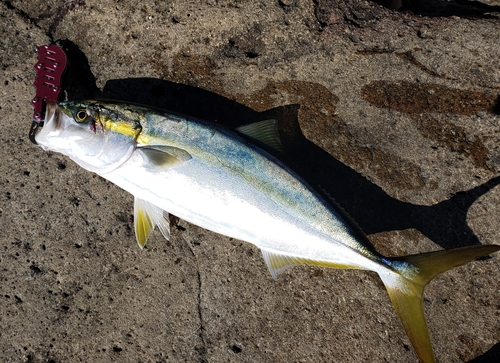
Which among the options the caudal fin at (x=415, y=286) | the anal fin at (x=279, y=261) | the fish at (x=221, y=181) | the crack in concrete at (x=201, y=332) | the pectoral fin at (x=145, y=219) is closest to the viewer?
the caudal fin at (x=415, y=286)

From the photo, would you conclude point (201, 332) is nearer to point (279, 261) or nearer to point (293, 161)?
point (279, 261)

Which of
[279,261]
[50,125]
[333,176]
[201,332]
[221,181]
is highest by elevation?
[50,125]

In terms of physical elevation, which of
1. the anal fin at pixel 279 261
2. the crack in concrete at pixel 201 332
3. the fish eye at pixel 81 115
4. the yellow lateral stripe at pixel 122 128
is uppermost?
the fish eye at pixel 81 115

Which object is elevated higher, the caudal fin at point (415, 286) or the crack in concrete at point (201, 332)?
the caudal fin at point (415, 286)

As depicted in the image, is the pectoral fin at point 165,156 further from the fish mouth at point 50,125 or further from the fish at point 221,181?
the fish mouth at point 50,125

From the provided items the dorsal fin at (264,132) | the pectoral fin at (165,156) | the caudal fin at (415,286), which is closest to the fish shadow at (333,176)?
the dorsal fin at (264,132)

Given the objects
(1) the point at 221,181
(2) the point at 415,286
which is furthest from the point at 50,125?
(2) the point at 415,286

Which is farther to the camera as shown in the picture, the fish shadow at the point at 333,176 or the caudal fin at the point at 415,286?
the fish shadow at the point at 333,176

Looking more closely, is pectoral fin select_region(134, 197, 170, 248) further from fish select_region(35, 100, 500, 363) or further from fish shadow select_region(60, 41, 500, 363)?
fish shadow select_region(60, 41, 500, 363)
